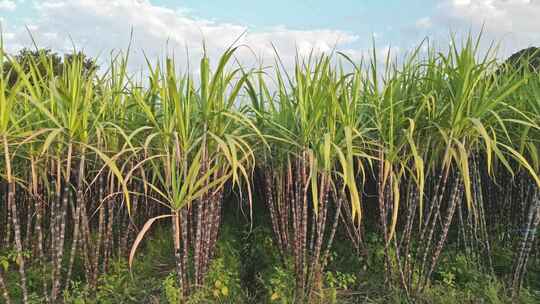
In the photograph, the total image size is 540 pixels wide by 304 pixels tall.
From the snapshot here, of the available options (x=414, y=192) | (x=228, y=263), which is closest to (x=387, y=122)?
(x=414, y=192)

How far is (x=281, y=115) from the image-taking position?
2684mm

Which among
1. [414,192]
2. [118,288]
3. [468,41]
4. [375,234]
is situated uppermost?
[468,41]

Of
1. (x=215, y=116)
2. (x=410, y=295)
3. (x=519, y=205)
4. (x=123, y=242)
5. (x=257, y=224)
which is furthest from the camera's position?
(x=257, y=224)

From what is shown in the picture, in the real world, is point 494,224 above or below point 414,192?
below

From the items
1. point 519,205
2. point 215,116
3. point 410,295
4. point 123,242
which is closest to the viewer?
point 215,116

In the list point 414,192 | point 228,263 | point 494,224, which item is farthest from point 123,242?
point 494,224

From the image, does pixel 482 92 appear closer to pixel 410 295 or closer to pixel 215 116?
Result: pixel 410 295

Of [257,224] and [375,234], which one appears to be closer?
[375,234]

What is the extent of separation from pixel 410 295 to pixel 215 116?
1.42 m

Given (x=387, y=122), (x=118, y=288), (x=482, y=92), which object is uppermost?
(x=482, y=92)

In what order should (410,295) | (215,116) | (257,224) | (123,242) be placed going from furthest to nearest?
(257,224) < (123,242) < (410,295) < (215,116)

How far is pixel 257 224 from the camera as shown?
3.59 meters

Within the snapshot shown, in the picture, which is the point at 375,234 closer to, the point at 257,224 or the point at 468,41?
the point at 257,224

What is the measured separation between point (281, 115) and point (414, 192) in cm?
87
